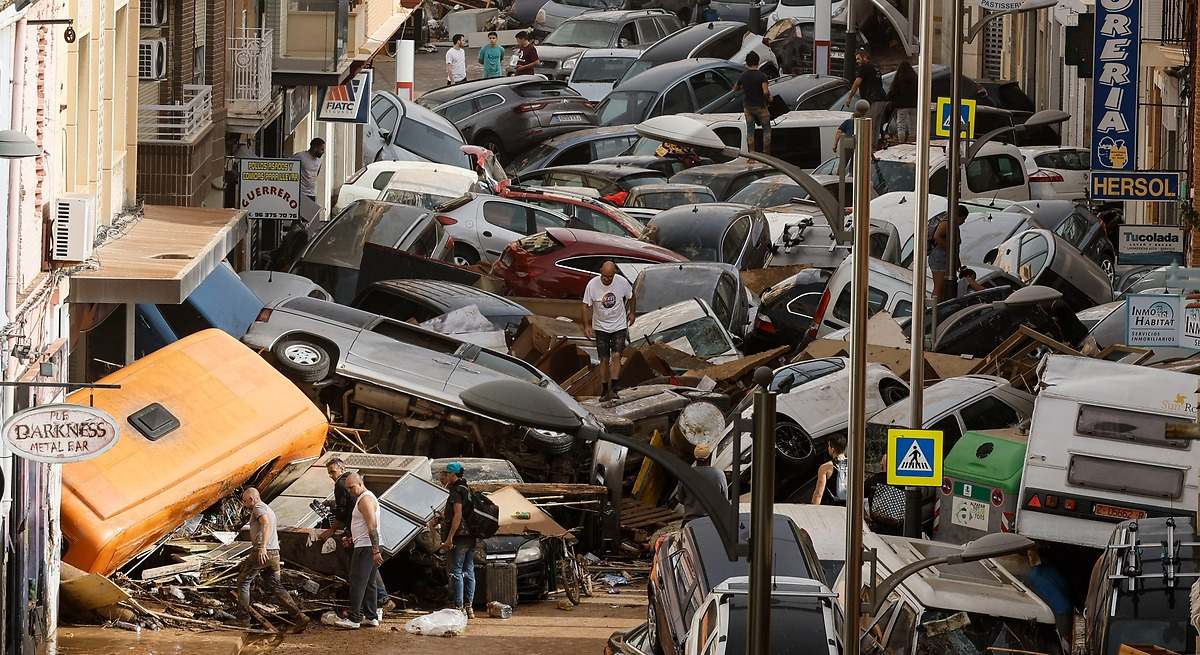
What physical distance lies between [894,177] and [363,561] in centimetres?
1854

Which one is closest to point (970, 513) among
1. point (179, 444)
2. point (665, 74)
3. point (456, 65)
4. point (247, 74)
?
point (179, 444)

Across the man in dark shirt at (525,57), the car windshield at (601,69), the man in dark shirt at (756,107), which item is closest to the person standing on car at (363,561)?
the man in dark shirt at (756,107)

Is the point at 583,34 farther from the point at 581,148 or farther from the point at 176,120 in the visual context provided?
the point at 176,120

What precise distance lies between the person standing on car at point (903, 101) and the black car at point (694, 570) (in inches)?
1010

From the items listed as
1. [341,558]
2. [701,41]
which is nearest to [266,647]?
[341,558]

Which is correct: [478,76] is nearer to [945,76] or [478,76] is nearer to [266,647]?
[945,76]

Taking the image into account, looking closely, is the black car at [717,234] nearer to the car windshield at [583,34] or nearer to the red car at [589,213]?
the red car at [589,213]

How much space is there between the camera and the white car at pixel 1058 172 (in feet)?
118

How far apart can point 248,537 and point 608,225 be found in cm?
1328

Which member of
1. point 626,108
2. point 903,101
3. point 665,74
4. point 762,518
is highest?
point 665,74

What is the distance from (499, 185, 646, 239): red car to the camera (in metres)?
30.2

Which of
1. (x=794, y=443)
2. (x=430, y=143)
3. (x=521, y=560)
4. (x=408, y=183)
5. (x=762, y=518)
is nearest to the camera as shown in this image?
(x=762, y=518)

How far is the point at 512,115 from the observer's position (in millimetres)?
41406

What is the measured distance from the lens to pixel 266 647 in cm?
1581
